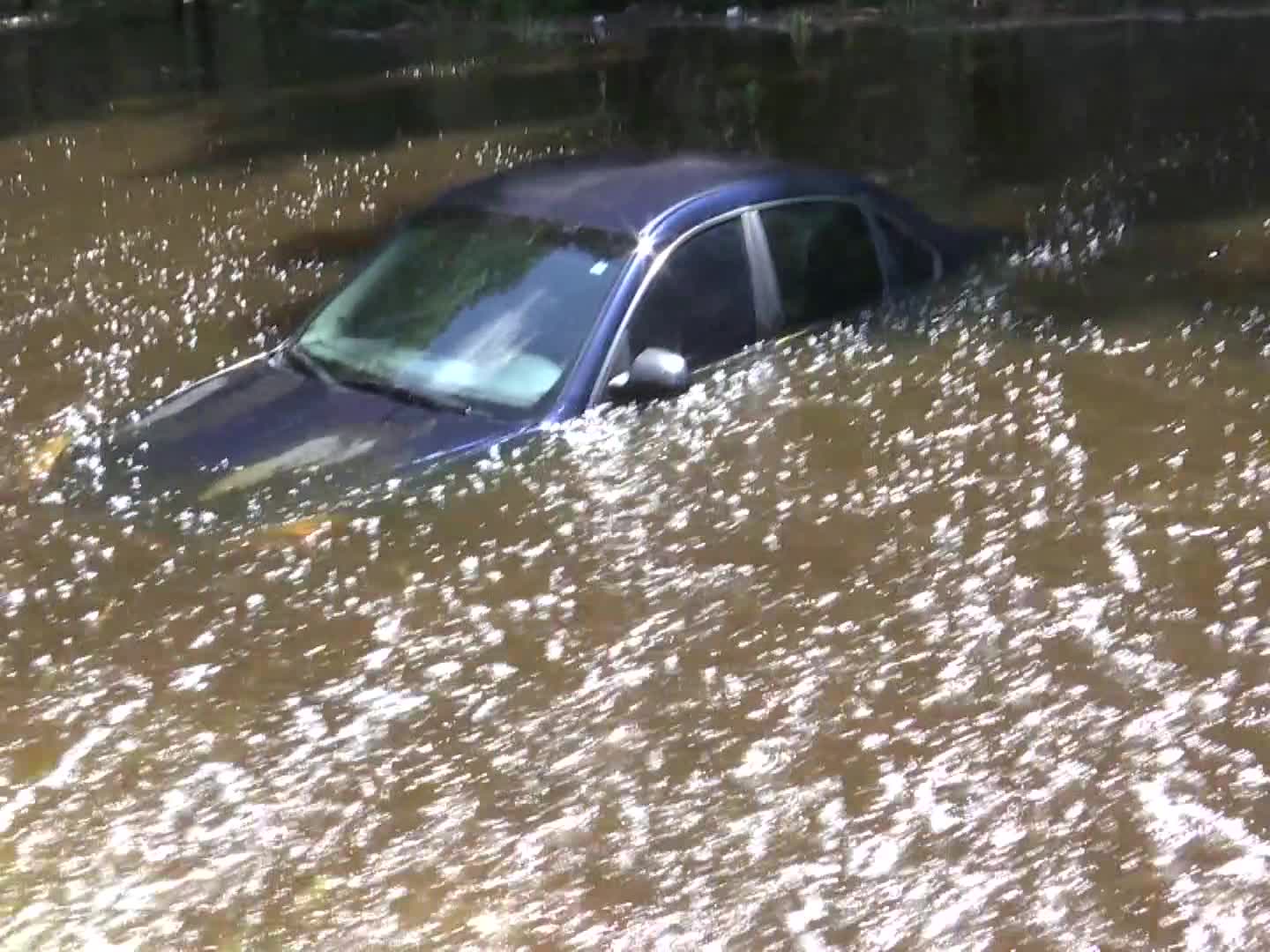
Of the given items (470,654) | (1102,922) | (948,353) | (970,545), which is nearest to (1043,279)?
(948,353)

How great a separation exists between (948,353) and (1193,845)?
3613mm

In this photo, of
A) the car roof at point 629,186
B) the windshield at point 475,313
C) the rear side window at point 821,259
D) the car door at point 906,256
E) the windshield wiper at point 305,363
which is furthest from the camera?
the car door at point 906,256

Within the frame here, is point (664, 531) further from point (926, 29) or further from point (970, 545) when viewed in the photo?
point (926, 29)

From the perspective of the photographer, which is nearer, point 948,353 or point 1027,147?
point 948,353

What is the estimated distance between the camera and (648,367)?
6156 mm

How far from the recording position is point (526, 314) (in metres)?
6.34

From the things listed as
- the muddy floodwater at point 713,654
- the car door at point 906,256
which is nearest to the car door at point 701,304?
the muddy floodwater at point 713,654

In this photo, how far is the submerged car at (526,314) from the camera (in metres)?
6.00

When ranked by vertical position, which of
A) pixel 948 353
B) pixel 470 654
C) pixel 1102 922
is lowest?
pixel 1102 922

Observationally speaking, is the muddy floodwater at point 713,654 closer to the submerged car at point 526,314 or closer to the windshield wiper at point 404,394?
the submerged car at point 526,314

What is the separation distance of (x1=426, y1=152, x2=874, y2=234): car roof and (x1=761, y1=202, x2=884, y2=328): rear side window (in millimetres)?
107

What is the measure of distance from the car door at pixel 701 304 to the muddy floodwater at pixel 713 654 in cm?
18

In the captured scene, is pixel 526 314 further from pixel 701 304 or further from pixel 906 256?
pixel 906 256

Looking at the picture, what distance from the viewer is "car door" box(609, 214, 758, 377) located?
21.0 ft
